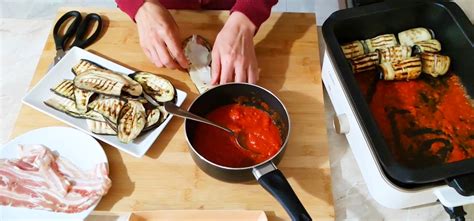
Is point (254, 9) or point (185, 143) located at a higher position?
point (254, 9)

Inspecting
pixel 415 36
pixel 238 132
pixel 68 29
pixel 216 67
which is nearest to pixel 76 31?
pixel 68 29

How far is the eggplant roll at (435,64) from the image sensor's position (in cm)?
91

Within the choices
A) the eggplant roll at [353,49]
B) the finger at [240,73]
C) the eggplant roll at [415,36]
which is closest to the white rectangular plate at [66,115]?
the finger at [240,73]

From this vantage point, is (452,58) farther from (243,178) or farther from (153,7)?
(153,7)

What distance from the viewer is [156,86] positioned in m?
0.89

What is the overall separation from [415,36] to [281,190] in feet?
1.59

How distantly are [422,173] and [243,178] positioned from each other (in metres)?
0.27

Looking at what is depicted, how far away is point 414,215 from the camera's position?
2.67ft

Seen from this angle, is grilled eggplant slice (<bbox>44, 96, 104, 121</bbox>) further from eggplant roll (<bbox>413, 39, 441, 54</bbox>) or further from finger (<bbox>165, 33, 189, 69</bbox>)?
eggplant roll (<bbox>413, 39, 441, 54</bbox>)

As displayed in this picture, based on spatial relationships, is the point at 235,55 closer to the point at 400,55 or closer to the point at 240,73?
the point at 240,73

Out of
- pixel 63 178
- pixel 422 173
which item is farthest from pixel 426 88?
pixel 63 178

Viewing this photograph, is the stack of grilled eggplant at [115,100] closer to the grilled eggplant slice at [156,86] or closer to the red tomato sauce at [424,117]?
the grilled eggplant slice at [156,86]

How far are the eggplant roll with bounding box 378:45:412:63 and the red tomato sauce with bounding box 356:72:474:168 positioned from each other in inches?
1.7

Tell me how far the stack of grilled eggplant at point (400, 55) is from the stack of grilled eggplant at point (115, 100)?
0.37 meters
